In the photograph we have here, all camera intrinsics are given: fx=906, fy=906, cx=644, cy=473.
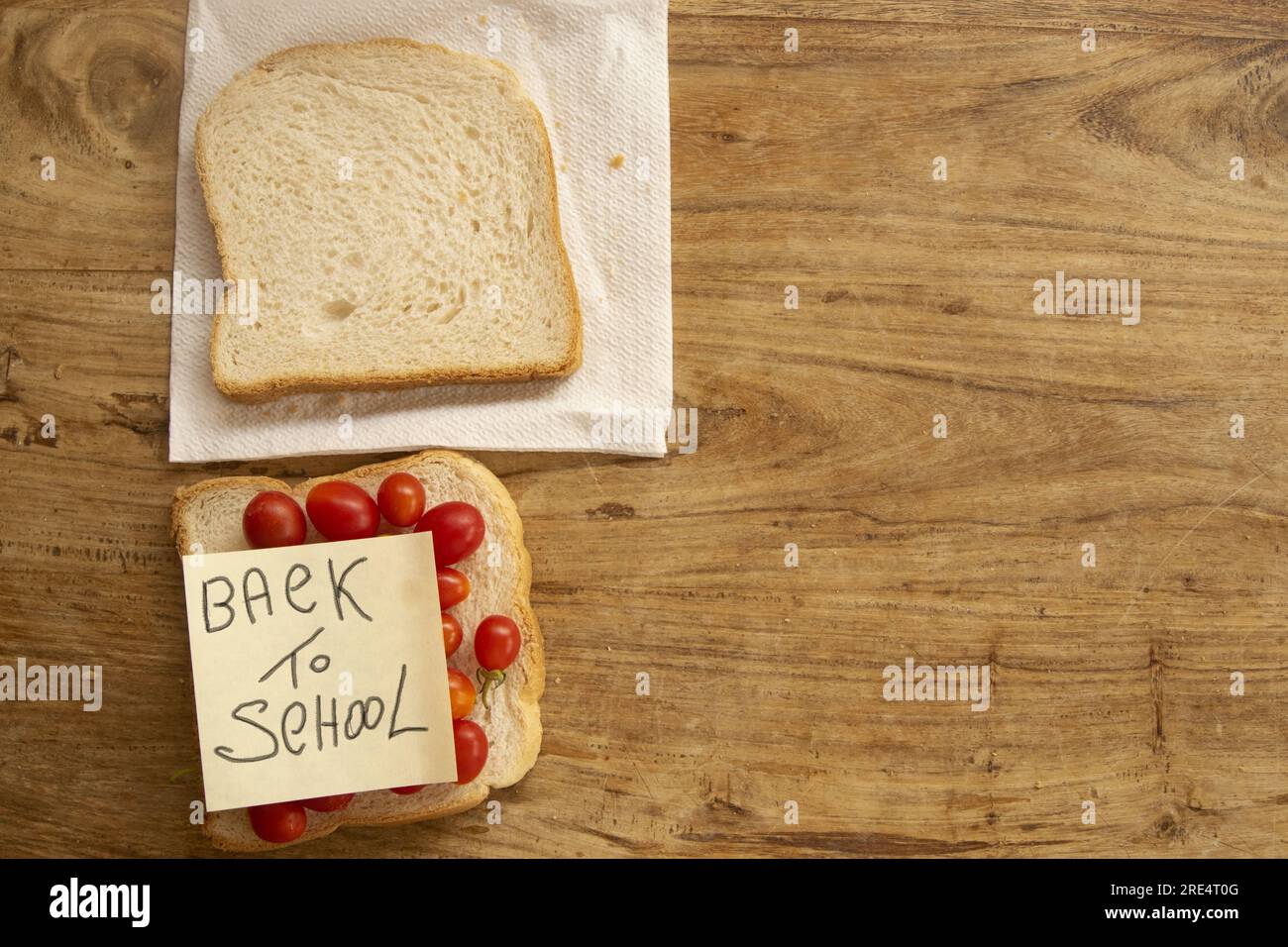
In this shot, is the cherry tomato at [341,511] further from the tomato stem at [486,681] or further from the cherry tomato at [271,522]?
the tomato stem at [486,681]

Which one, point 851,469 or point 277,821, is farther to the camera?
point 851,469

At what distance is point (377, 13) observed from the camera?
1657 millimetres

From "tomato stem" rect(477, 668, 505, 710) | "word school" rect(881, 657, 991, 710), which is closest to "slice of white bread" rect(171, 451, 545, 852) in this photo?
"tomato stem" rect(477, 668, 505, 710)

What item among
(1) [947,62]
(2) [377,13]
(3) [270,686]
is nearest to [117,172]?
(2) [377,13]

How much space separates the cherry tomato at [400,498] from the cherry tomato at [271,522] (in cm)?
14

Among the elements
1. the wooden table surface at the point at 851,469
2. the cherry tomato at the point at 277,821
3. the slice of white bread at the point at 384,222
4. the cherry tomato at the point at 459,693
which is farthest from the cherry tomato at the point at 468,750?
the slice of white bread at the point at 384,222

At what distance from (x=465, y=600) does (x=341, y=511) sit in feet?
0.82

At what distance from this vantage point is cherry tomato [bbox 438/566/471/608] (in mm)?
1466

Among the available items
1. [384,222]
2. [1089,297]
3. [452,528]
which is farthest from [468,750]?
Answer: [1089,297]

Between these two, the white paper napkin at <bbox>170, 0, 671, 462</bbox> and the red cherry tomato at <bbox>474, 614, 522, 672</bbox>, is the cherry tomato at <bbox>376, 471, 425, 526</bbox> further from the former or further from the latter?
the red cherry tomato at <bbox>474, 614, 522, 672</bbox>

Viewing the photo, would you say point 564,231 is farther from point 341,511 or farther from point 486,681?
point 486,681

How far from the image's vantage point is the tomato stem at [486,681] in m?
1.49

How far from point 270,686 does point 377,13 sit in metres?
1.21

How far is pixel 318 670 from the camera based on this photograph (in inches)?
57.6
